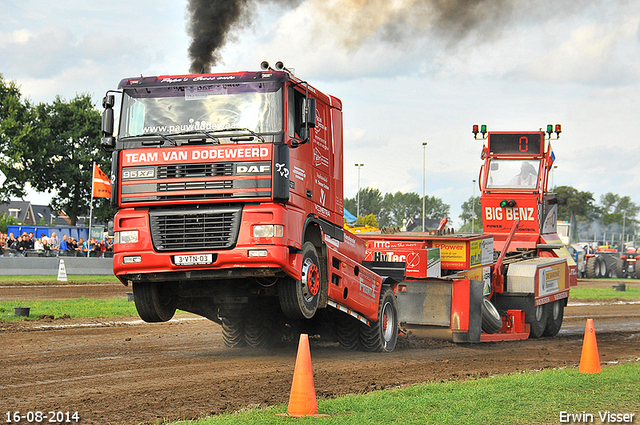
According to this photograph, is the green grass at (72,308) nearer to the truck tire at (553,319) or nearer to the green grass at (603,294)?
the truck tire at (553,319)

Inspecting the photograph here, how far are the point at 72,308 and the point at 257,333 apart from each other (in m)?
7.41

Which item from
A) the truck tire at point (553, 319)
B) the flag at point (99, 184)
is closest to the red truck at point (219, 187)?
the truck tire at point (553, 319)

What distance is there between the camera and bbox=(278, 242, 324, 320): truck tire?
988cm

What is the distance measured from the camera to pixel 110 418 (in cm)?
673

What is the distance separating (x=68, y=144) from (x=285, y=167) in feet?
179

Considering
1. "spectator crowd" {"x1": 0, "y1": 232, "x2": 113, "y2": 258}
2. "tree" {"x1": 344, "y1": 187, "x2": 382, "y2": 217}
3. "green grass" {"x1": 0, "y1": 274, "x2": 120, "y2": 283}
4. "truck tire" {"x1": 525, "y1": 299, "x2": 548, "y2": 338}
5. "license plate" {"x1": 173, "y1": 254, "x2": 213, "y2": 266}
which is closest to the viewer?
"license plate" {"x1": 173, "y1": 254, "x2": 213, "y2": 266}

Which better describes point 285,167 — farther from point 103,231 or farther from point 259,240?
point 103,231

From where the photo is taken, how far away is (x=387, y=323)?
1295 centimetres

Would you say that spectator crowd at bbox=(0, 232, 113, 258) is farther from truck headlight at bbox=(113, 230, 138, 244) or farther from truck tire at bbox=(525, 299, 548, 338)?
truck headlight at bbox=(113, 230, 138, 244)

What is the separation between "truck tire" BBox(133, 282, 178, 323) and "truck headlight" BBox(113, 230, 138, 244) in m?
0.87

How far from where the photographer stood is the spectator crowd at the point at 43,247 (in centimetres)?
3116

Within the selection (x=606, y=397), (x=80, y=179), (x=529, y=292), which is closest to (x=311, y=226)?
(x=606, y=397)

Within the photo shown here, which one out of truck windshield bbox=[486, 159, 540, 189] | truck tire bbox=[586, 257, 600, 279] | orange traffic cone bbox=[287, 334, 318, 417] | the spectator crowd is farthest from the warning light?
truck tire bbox=[586, 257, 600, 279]

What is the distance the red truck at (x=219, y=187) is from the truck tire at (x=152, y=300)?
2 centimetres
